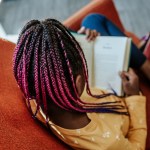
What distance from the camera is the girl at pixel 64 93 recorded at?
693 millimetres

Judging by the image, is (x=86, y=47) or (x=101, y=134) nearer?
(x=101, y=134)

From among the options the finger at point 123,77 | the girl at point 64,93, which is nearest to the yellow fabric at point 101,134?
the girl at point 64,93

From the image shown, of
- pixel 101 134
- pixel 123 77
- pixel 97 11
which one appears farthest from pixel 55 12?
pixel 101 134

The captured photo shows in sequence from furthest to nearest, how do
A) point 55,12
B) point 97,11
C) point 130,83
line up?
point 55,12 < point 97,11 < point 130,83

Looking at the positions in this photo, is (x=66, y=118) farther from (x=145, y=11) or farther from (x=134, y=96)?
(x=145, y=11)

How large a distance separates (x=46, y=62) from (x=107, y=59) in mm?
575

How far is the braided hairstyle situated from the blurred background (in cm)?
159

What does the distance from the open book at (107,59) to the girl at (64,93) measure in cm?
25

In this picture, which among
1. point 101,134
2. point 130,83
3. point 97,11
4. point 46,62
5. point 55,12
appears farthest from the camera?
point 55,12

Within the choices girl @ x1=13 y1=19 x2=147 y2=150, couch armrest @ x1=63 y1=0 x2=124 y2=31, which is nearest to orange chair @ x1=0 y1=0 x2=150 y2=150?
girl @ x1=13 y1=19 x2=147 y2=150

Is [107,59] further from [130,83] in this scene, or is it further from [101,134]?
[101,134]

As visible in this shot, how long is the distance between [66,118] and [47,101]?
0.27ft

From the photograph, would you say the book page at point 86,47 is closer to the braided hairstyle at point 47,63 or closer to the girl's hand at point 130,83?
the girl's hand at point 130,83

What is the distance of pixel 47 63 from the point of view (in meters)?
0.68
